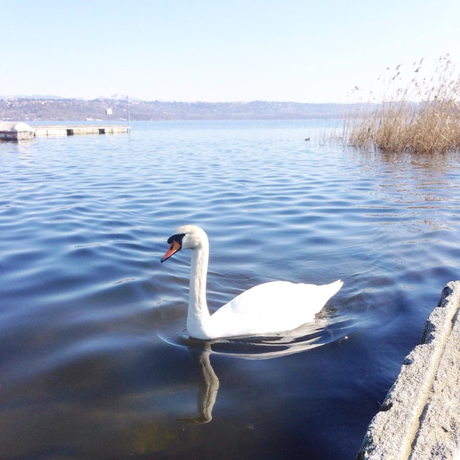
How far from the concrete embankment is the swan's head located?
231 cm

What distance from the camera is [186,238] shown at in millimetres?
4848

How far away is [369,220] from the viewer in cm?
1048

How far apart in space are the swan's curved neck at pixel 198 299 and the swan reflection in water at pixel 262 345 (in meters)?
0.16

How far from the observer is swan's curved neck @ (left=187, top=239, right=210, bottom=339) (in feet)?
16.0

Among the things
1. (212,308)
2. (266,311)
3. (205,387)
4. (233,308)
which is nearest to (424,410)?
(205,387)

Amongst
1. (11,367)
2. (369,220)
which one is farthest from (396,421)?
(369,220)

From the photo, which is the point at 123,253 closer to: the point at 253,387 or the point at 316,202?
the point at 253,387

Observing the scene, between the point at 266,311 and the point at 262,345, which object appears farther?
the point at 266,311

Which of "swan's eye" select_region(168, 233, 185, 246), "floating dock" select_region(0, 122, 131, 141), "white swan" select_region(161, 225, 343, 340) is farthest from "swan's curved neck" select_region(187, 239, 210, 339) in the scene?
"floating dock" select_region(0, 122, 131, 141)

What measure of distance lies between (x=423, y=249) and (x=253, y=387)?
516cm

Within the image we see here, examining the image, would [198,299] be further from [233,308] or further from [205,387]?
[205,387]

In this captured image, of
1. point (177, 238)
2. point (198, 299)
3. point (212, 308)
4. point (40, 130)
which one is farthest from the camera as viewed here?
point (40, 130)

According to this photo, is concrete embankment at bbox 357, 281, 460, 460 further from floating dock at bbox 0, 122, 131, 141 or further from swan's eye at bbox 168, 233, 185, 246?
floating dock at bbox 0, 122, 131, 141

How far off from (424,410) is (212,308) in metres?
3.51
